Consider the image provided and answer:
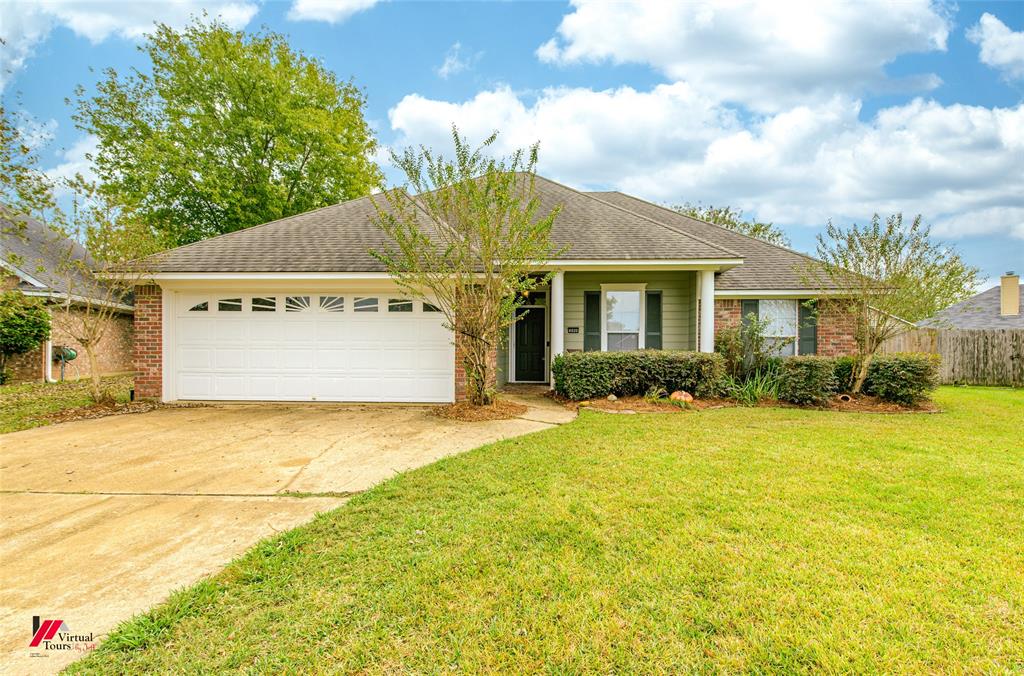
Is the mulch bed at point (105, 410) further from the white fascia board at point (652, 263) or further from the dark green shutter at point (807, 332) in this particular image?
the dark green shutter at point (807, 332)

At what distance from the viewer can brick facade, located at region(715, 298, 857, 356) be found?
1112 cm

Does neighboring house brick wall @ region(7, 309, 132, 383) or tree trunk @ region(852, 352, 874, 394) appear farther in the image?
neighboring house brick wall @ region(7, 309, 132, 383)

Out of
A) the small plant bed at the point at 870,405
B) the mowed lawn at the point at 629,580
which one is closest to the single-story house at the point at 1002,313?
the small plant bed at the point at 870,405

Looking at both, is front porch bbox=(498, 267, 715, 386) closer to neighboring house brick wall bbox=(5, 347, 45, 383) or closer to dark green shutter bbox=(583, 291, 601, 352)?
dark green shutter bbox=(583, 291, 601, 352)

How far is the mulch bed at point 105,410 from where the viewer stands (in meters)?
7.84

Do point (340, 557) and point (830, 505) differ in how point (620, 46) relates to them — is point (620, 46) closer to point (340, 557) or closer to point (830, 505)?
point (830, 505)

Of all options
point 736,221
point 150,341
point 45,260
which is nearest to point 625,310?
point 150,341

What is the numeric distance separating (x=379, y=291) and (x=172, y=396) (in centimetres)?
479

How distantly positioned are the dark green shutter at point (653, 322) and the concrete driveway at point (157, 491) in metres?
4.91

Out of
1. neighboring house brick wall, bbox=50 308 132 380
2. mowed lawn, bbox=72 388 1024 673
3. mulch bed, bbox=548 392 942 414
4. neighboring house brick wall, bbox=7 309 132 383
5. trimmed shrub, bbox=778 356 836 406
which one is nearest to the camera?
mowed lawn, bbox=72 388 1024 673

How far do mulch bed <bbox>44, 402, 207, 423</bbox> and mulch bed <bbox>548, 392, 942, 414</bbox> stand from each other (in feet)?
26.0

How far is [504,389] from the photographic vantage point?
11.2 meters

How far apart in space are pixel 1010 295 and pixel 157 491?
1075 inches

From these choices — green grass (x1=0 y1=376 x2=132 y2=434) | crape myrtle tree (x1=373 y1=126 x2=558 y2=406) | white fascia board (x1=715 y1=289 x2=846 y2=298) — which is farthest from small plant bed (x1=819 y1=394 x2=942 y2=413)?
green grass (x1=0 y1=376 x2=132 y2=434)
